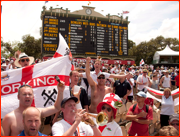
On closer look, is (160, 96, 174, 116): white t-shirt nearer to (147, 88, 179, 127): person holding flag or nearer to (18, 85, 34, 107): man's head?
(147, 88, 179, 127): person holding flag

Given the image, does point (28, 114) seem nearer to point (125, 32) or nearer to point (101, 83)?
point (101, 83)

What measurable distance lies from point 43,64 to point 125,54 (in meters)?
19.4

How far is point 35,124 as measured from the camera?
1791 millimetres

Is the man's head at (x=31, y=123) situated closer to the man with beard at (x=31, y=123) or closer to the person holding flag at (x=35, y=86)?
the man with beard at (x=31, y=123)

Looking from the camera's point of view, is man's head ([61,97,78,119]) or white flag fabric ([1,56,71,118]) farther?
white flag fabric ([1,56,71,118])

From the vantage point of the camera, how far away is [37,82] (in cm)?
354

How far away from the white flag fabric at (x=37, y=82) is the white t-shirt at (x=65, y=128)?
4.02 ft

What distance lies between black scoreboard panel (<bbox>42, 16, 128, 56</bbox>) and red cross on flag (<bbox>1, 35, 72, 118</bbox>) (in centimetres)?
1433

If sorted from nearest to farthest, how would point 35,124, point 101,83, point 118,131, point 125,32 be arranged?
point 35,124, point 118,131, point 101,83, point 125,32

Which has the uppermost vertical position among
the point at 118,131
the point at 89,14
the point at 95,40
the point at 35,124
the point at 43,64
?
the point at 89,14

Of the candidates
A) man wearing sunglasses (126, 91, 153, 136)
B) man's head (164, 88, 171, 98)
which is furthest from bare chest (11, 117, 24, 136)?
man's head (164, 88, 171, 98)

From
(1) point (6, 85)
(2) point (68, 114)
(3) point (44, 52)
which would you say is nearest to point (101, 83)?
(2) point (68, 114)

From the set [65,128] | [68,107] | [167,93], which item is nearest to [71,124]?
[65,128]

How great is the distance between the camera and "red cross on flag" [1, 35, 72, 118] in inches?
124
